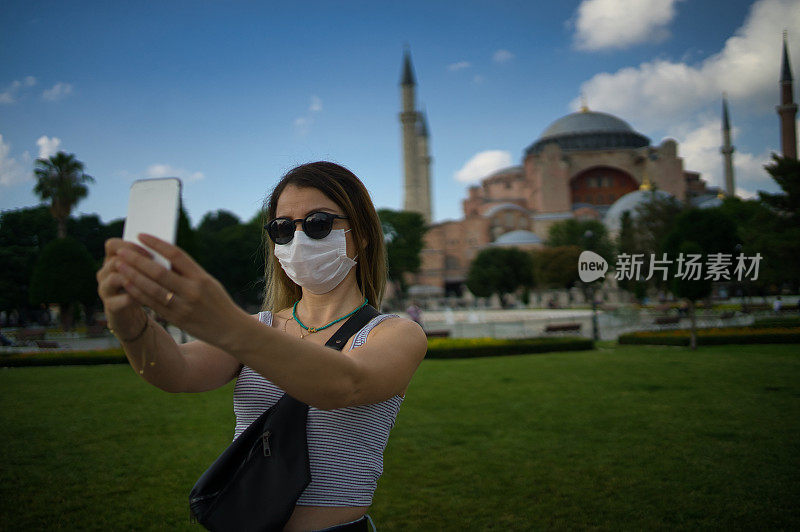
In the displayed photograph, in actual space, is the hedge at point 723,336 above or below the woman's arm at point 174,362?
below

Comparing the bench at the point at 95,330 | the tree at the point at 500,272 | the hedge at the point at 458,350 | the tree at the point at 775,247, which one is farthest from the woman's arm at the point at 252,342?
the tree at the point at 500,272

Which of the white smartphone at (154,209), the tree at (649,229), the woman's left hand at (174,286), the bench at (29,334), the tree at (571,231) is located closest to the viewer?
the woman's left hand at (174,286)

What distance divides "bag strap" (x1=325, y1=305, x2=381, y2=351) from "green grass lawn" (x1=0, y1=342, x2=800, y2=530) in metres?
3.30

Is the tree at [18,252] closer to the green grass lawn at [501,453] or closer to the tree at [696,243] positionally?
the green grass lawn at [501,453]

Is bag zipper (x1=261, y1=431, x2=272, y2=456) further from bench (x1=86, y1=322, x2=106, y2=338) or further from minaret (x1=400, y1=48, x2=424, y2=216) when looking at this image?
minaret (x1=400, y1=48, x2=424, y2=216)

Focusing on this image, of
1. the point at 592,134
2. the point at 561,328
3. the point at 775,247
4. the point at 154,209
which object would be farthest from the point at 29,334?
the point at 592,134

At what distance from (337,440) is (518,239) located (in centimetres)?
5603

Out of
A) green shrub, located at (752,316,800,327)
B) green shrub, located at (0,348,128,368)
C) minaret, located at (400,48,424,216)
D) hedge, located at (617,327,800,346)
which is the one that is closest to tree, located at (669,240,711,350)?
hedge, located at (617,327,800,346)

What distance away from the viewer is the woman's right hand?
2.99 ft

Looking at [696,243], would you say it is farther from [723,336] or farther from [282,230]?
[282,230]

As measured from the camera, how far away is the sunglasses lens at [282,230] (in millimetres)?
1580

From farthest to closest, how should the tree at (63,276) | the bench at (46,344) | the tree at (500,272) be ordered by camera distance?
the tree at (500,272) → the bench at (46,344) → the tree at (63,276)

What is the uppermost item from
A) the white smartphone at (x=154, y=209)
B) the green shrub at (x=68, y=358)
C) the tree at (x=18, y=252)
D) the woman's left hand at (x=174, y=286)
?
the tree at (x=18, y=252)

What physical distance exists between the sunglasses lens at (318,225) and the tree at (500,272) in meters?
43.5
